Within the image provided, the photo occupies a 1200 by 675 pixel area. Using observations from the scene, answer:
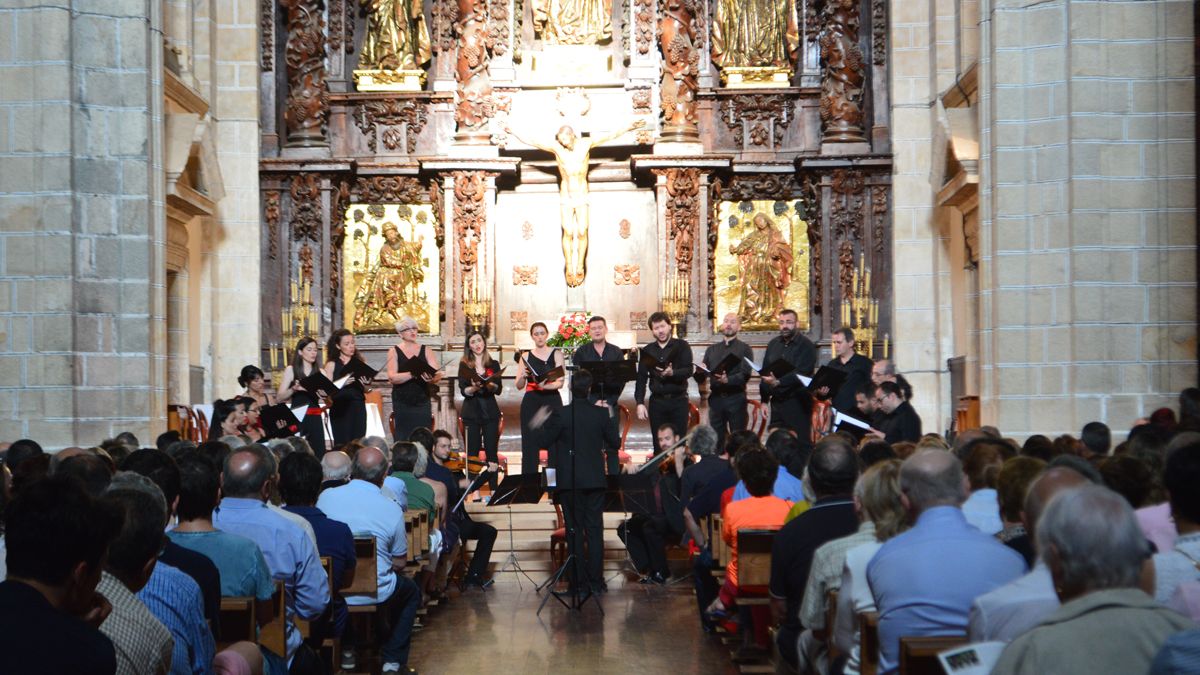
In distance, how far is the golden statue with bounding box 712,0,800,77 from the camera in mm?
17953

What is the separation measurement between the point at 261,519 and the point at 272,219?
11.9 metres

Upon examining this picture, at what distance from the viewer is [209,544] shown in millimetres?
5152

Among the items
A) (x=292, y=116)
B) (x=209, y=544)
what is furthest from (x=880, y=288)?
(x=209, y=544)

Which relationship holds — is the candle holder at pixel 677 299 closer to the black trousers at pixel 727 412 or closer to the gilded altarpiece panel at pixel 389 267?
the gilded altarpiece panel at pixel 389 267

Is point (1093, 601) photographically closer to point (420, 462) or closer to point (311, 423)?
point (420, 462)

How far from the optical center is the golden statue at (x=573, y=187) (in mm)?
17609

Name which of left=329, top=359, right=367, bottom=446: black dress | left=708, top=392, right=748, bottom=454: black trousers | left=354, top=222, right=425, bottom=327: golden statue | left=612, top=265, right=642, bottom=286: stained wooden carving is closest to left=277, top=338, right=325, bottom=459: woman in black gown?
left=329, top=359, right=367, bottom=446: black dress

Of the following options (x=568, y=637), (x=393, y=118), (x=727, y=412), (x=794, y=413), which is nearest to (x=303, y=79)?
(x=393, y=118)

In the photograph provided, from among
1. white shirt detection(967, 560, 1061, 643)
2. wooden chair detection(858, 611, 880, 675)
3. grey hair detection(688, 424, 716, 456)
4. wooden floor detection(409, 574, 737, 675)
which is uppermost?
white shirt detection(967, 560, 1061, 643)

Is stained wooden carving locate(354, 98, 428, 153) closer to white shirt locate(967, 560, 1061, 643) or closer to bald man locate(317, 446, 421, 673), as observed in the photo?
bald man locate(317, 446, 421, 673)

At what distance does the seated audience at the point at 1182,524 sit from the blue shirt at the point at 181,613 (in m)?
2.77

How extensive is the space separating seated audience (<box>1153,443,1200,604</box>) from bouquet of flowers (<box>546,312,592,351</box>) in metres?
11.7

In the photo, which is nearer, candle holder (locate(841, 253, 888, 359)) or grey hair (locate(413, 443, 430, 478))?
grey hair (locate(413, 443, 430, 478))

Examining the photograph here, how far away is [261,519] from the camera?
18.8 ft
